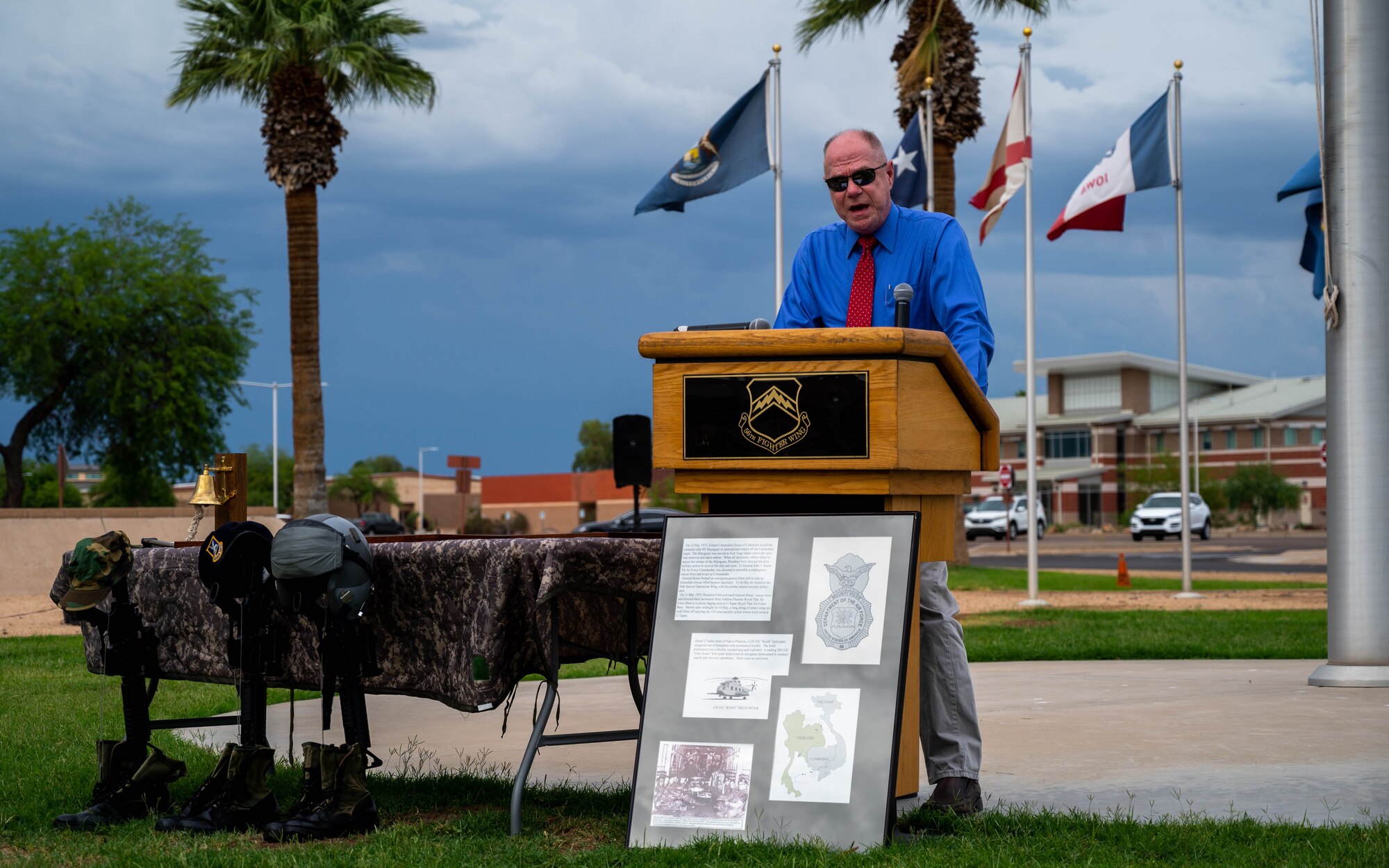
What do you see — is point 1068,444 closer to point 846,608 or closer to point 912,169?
point 912,169

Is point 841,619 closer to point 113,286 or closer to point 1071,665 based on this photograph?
point 1071,665

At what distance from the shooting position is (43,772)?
5566 millimetres

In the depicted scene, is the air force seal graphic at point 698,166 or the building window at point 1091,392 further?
the building window at point 1091,392

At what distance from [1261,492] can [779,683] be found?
7064 centimetres

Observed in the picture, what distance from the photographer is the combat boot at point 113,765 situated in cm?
467

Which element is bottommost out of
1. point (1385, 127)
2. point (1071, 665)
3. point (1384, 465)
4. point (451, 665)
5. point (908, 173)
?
point (1071, 665)

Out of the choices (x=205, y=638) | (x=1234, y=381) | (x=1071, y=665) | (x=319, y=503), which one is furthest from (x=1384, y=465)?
(x=1234, y=381)

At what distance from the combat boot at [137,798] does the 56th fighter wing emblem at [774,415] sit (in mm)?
2524

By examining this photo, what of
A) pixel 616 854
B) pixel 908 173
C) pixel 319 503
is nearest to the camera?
pixel 616 854

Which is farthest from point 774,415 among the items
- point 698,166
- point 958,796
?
point 698,166

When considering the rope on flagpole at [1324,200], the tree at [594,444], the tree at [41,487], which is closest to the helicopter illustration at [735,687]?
the rope on flagpole at [1324,200]

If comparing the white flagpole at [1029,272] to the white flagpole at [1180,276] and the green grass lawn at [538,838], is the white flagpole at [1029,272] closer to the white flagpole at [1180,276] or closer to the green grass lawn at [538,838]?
the white flagpole at [1180,276]

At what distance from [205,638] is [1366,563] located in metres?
6.39

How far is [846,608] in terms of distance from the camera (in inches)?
149
